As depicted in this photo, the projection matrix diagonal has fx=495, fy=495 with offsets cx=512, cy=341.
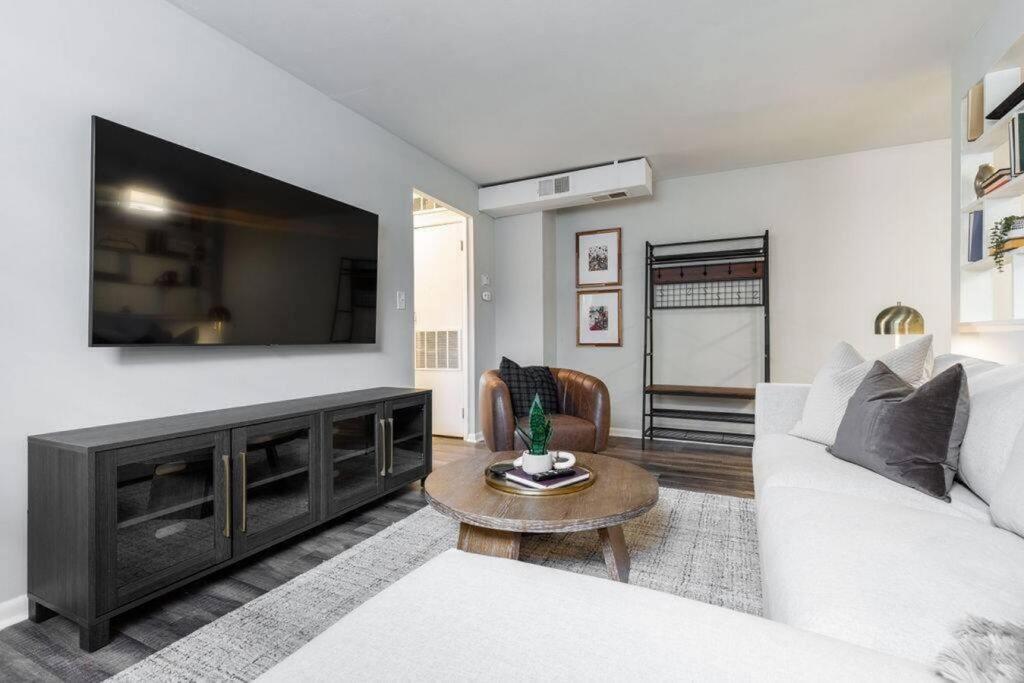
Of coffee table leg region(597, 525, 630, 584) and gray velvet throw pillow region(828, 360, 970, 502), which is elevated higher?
gray velvet throw pillow region(828, 360, 970, 502)

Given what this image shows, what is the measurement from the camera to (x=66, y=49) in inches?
71.4

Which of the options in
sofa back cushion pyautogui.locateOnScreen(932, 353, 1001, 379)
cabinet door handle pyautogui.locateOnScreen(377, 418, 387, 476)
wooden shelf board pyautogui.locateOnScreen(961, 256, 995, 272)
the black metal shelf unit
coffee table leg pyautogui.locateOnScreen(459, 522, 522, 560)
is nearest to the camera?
coffee table leg pyautogui.locateOnScreen(459, 522, 522, 560)

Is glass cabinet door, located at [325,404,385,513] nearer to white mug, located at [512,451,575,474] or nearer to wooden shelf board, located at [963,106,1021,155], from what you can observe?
white mug, located at [512,451,575,474]

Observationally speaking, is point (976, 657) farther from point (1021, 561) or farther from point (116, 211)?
point (116, 211)

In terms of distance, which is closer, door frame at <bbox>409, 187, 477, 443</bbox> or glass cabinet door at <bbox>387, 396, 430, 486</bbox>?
glass cabinet door at <bbox>387, 396, 430, 486</bbox>

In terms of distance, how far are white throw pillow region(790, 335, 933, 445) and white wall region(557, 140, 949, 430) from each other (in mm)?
2029

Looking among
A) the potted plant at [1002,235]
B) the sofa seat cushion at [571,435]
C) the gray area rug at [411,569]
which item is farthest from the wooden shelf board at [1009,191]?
the sofa seat cushion at [571,435]

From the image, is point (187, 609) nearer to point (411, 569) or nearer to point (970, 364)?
point (411, 569)

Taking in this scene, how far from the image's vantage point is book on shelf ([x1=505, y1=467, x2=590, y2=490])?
177cm

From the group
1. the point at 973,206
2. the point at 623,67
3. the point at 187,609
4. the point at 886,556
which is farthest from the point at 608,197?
the point at 187,609

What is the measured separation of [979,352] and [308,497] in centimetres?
324

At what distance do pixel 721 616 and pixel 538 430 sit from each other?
112 centimetres

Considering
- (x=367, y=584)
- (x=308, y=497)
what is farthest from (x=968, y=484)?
(x=308, y=497)

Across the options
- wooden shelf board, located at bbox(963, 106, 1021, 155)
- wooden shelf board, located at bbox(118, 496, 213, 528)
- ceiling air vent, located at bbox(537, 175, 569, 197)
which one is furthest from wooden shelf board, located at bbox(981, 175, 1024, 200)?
wooden shelf board, located at bbox(118, 496, 213, 528)
